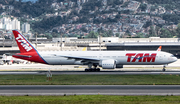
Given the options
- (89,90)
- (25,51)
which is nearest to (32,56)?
(25,51)

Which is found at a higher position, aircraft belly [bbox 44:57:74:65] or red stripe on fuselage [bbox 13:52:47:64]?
red stripe on fuselage [bbox 13:52:47:64]

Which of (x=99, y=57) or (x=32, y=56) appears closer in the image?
(x=99, y=57)

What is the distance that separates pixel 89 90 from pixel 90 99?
6.10 metres

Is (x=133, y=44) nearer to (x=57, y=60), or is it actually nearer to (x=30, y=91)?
(x=57, y=60)

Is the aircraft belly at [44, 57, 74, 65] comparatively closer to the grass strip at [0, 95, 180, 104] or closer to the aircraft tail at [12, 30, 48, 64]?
the aircraft tail at [12, 30, 48, 64]

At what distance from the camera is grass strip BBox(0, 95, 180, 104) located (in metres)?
32.7

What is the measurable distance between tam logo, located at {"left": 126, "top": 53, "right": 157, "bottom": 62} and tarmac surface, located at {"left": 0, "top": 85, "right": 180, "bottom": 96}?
79.9ft

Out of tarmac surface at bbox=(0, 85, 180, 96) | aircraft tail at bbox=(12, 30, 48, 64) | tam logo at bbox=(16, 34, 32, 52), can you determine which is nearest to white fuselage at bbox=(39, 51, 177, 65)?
aircraft tail at bbox=(12, 30, 48, 64)

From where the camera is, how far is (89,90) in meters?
40.2

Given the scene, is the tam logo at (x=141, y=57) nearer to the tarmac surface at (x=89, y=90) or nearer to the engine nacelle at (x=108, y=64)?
the engine nacelle at (x=108, y=64)

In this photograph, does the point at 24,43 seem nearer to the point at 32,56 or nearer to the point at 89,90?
the point at 32,56

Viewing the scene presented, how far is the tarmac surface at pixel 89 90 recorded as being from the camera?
124 ft

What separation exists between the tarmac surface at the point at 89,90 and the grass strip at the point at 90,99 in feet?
8.31

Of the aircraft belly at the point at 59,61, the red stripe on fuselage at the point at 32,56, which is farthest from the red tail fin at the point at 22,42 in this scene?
the aircraft belly at the point at 59,61
